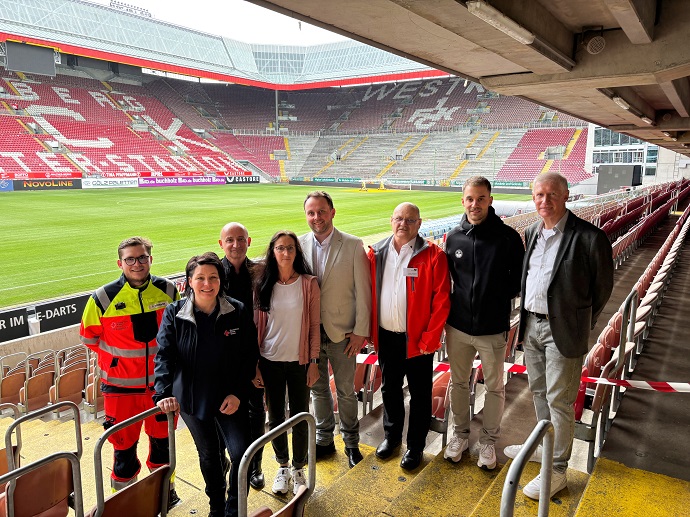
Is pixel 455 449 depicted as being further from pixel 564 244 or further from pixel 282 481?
pixel 564 244

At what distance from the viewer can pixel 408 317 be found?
3.28 metres

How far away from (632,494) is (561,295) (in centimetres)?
113

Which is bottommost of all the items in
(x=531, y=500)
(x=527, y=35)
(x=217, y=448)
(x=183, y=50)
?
(x=531, y=500)

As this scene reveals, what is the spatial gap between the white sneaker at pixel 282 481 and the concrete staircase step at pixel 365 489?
0.24 meters

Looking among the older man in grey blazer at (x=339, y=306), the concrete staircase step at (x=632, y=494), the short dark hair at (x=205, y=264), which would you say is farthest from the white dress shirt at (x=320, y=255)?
the concrete staircase step at (x=632, y=494)

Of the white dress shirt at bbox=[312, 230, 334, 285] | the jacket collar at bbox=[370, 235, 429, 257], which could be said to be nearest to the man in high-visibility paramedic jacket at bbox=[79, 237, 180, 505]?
the white dress shirt at bbox=[312, 230, 334, 285]

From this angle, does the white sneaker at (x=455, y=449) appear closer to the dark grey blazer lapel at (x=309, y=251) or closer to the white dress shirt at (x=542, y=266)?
the white dress shirt at (x=542, y=266)

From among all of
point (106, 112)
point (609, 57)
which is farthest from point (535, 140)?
point (609, 57)

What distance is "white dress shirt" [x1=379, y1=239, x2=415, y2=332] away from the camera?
10.9ft

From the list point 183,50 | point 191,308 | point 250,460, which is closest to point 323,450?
point 191,308

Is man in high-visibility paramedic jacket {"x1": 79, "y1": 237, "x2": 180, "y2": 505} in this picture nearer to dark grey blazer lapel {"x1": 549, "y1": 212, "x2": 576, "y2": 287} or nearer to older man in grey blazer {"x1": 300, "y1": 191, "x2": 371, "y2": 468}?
older man in grey blazer {"x1": 300, "y1": 191, "x2": 371, "y2": 468}

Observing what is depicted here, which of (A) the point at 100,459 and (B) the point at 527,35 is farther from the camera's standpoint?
(B) the point at 527,35

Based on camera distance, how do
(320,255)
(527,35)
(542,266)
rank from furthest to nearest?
(320,255) < (527,35) < (542,266)

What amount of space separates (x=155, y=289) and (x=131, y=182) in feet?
136
